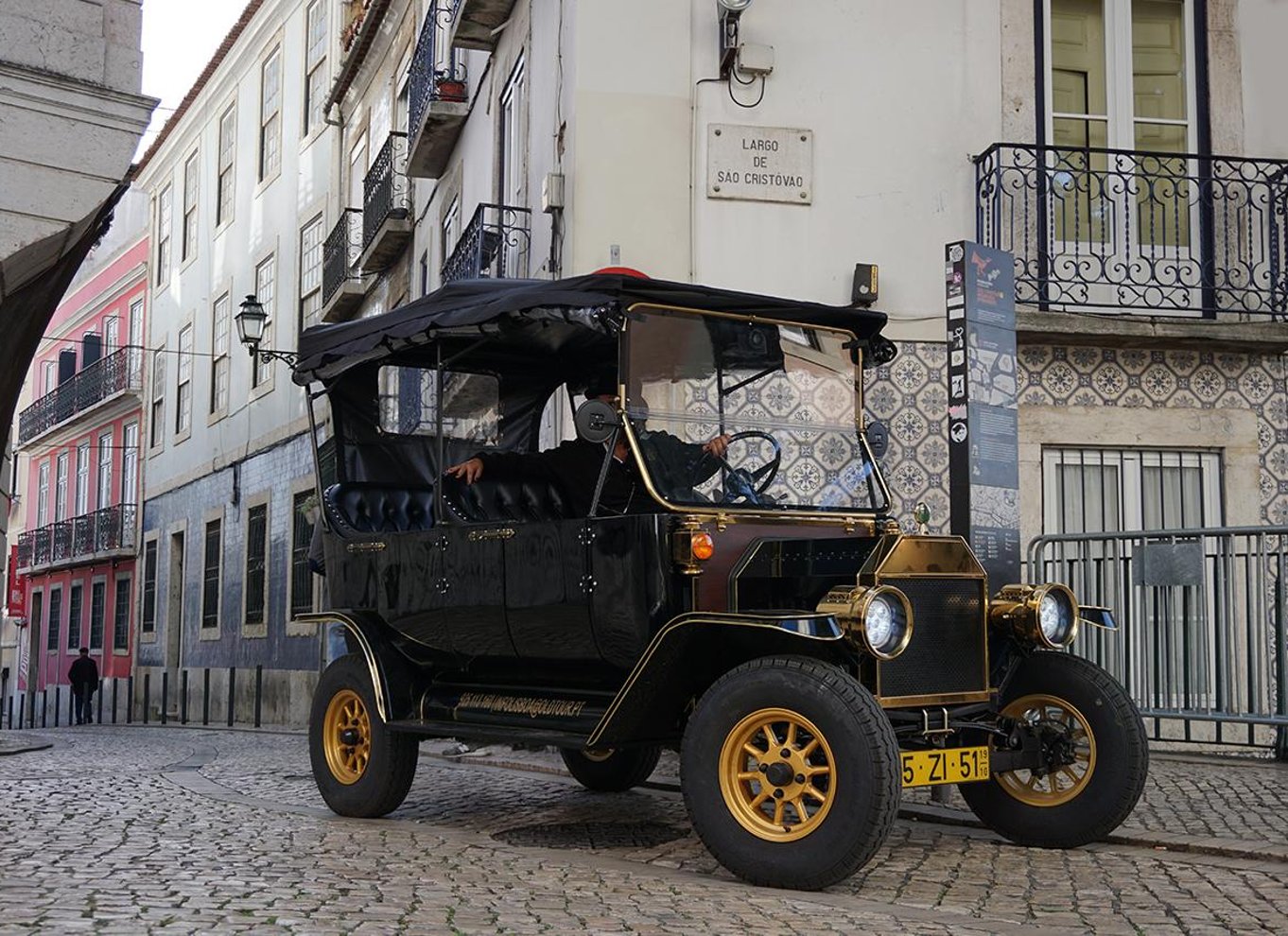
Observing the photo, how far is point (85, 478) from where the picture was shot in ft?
128

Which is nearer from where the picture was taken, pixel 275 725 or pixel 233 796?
pixel 233 796

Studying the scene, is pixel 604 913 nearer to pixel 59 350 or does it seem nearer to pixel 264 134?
pixel 264 134

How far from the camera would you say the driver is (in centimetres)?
705

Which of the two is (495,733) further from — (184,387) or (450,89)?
(184,387)

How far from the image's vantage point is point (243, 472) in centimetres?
2758

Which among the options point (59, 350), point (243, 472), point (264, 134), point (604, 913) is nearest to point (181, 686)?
point (243, 472)

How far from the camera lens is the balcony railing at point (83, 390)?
116ft

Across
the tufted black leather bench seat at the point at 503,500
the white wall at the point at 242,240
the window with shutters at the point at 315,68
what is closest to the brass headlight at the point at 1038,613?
the tufted black leather bench seat at the point at 503,500

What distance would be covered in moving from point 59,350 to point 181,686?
15.7 m

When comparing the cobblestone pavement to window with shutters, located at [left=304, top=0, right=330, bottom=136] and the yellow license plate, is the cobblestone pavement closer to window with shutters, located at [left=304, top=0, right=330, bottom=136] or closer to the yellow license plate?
the yellow license plate

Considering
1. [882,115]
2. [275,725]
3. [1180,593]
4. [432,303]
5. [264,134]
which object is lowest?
[275,725]

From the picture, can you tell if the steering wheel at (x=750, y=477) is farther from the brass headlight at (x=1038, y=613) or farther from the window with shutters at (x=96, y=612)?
the window with shutters at (x=96, y=612)

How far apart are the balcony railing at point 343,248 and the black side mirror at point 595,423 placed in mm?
16964

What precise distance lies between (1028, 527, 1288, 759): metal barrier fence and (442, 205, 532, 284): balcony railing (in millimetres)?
5500
